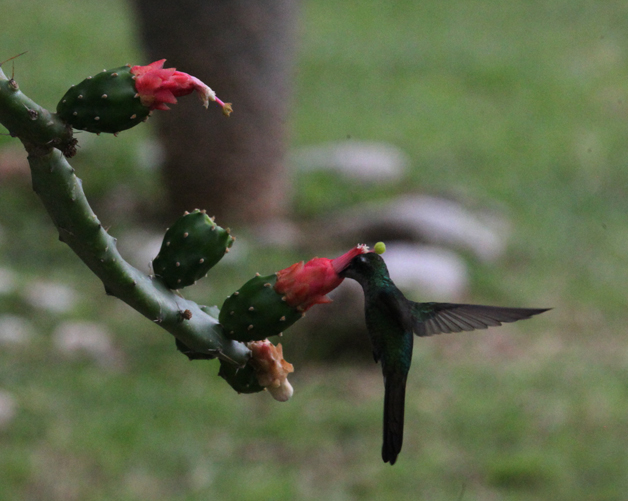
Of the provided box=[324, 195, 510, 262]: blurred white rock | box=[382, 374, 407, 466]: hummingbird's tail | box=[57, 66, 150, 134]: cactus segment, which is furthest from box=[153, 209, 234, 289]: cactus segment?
box=[324, 195, 510, 262]: blurred white rock

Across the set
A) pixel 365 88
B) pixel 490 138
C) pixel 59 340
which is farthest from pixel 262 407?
pixel 365 88

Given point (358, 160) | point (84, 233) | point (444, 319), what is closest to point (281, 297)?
point (84, 233)

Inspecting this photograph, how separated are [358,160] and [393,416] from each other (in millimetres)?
5183

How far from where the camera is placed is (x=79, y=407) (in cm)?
360

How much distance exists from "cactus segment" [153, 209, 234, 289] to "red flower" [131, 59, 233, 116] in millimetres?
257

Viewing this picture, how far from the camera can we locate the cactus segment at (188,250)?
4.19ft

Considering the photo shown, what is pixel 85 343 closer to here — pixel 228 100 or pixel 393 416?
pixel 228 100

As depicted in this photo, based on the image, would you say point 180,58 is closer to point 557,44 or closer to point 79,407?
point 79,407

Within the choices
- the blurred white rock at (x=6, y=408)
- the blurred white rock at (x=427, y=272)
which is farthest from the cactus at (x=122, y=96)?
the blurred white rock at (x=427, y=272)

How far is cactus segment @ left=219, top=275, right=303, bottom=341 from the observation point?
1.20 m

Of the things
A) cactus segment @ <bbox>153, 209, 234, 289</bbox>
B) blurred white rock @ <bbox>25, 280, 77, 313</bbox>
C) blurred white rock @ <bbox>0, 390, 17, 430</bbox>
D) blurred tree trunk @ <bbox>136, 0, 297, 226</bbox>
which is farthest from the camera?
blurred tree trunk @ <bbox>136, 0, 297, 226</bbox>

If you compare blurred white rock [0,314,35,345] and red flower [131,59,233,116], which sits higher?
blurred white rock [0,314,35,345]

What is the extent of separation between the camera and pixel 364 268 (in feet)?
3.92

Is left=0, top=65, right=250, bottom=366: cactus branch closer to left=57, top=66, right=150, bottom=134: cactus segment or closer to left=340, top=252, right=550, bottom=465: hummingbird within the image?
left=57, top=66, right=150, bottom=134: cactus segment
